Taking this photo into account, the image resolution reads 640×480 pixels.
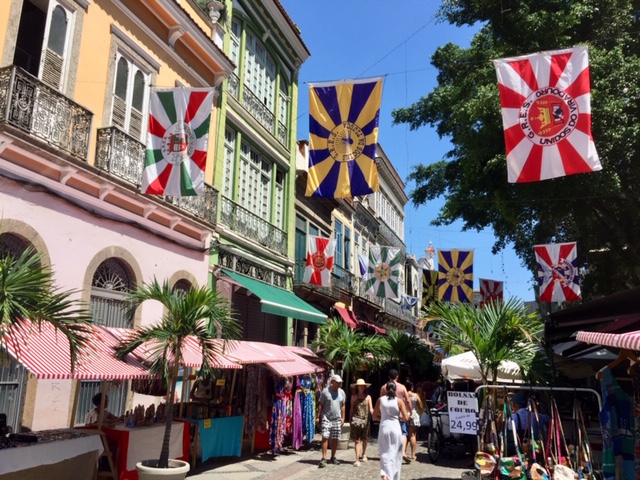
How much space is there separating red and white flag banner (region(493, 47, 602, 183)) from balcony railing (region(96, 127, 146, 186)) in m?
7.00

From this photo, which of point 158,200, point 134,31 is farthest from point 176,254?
point 134,31

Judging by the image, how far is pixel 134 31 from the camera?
11703mm

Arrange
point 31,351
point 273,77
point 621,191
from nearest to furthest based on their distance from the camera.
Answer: point 31,351
point 621,191
point 273,77

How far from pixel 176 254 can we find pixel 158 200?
1607 millimetres

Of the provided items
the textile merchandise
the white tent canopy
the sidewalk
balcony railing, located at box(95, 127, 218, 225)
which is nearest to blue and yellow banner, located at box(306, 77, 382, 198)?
balcony railing, located at box(95, 127, 218, 225)

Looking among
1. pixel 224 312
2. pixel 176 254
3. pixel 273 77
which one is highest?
pixel 273 77

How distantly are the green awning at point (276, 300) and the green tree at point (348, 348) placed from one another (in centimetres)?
81

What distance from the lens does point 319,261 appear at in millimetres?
18203

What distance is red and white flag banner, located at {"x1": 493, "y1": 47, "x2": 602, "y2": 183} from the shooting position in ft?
25.0

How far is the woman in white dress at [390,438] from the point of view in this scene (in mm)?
8195

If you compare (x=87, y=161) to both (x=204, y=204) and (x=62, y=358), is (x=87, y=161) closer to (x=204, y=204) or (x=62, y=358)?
(x=204, y=204)

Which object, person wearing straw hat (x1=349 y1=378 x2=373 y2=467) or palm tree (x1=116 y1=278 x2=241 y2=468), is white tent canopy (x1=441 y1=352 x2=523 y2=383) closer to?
person wearing straw hat (x1=349 y1=378 x2=373 y2=467)

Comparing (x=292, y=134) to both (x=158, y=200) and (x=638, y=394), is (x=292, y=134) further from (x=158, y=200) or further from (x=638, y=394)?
(x=638, y=394)

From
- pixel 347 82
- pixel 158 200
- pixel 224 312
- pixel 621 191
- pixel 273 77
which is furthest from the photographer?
pixel 273 77
